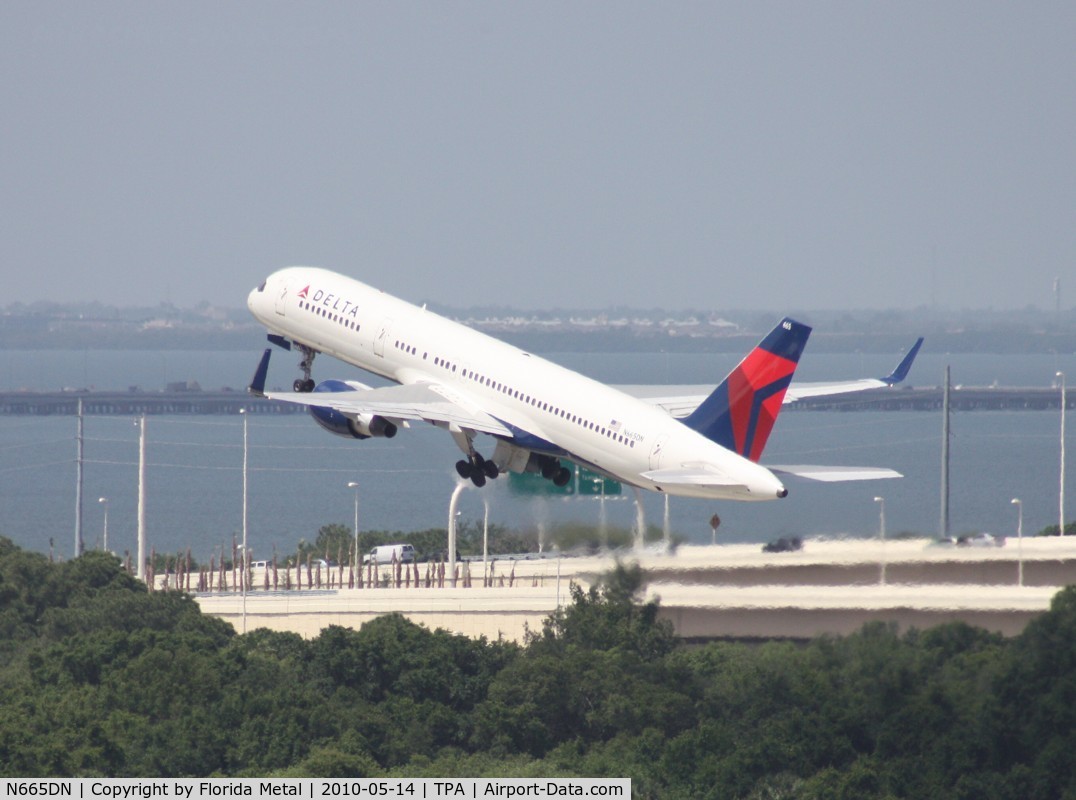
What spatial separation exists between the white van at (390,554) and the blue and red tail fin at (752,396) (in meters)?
77.4

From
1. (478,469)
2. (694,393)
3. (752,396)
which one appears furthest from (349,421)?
(752,396)

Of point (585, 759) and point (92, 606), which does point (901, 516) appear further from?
point (92, 606)

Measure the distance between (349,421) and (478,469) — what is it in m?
4.76

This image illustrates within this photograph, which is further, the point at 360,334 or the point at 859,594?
the point at 360,334

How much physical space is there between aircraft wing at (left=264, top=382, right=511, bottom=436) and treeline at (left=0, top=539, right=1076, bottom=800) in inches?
345

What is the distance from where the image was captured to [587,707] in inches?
3041

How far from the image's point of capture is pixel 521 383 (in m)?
62.0

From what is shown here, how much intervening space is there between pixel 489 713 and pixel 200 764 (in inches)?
465

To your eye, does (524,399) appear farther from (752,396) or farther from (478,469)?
(752,396)

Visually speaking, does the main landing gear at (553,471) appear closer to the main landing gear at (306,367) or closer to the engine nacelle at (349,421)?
the engine nacelle at (349,421)

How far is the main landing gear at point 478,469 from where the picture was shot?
219 ft

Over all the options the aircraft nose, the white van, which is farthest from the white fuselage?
the white van

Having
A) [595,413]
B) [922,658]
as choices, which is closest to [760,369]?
[595,413]
